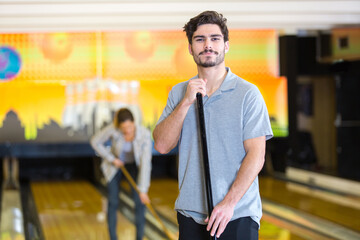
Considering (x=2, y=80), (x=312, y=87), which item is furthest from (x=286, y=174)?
(x=2, y=80)

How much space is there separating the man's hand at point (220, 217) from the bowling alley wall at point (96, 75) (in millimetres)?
7643

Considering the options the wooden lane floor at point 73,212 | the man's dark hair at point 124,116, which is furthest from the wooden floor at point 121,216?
the man's dark hair at point 124,116

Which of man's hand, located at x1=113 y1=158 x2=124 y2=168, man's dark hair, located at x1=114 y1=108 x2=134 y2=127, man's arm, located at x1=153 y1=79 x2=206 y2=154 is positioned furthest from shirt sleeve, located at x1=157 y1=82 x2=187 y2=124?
man's hand, located at x1=113 y1=158 x2=124 y2=168

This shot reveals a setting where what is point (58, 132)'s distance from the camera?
10.2 meters

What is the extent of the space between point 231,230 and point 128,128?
339 cm

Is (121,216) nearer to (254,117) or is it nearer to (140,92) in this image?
(140,92)

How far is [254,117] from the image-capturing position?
6.40 feet

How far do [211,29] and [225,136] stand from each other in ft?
1.17

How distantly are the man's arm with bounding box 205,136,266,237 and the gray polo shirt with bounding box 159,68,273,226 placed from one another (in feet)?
0.12

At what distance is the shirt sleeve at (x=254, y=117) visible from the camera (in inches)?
76.4

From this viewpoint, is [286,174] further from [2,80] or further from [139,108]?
[2,80]

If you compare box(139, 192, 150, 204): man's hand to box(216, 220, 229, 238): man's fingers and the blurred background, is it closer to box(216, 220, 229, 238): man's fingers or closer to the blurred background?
the blurred background

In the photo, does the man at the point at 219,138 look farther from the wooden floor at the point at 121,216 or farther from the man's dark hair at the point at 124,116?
the wooden floor at the point at 121,216

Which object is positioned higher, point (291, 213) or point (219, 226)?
point (219, 226)
